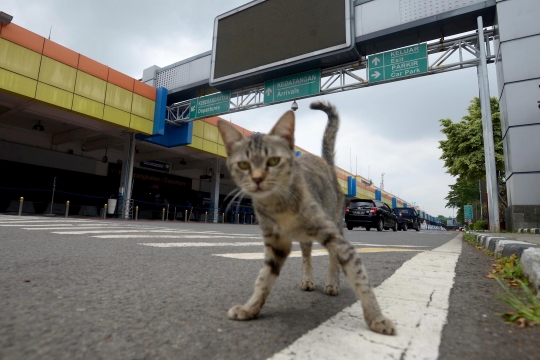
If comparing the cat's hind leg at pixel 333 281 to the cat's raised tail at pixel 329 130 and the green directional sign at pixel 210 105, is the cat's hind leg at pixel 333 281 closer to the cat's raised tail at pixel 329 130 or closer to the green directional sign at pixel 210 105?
the cat's raised tail at pixel 329 130

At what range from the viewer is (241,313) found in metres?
1.68

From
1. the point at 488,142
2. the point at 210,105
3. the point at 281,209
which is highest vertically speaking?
the point at 210,105

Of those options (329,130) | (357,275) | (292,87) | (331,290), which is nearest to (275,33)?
(292,87)

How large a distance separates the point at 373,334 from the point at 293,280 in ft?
4.36

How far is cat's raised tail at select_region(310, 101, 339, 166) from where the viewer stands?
310 centimetres

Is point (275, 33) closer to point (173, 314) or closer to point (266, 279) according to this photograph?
point (266, 279)

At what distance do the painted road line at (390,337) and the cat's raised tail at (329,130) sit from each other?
4.16ft

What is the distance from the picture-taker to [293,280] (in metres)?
2.81

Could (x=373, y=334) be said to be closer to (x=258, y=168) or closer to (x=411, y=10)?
(x=258, y=168)

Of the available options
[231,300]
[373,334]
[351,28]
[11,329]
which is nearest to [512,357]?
[373,334]

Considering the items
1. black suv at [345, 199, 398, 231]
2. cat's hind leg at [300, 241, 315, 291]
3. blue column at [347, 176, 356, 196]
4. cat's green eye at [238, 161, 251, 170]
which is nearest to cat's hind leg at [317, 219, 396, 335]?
cat's green eye at [238, 161, 251, 170]

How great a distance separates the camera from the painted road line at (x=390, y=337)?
128cm

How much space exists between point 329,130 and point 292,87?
14.0 meters

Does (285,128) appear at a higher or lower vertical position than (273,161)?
higher
